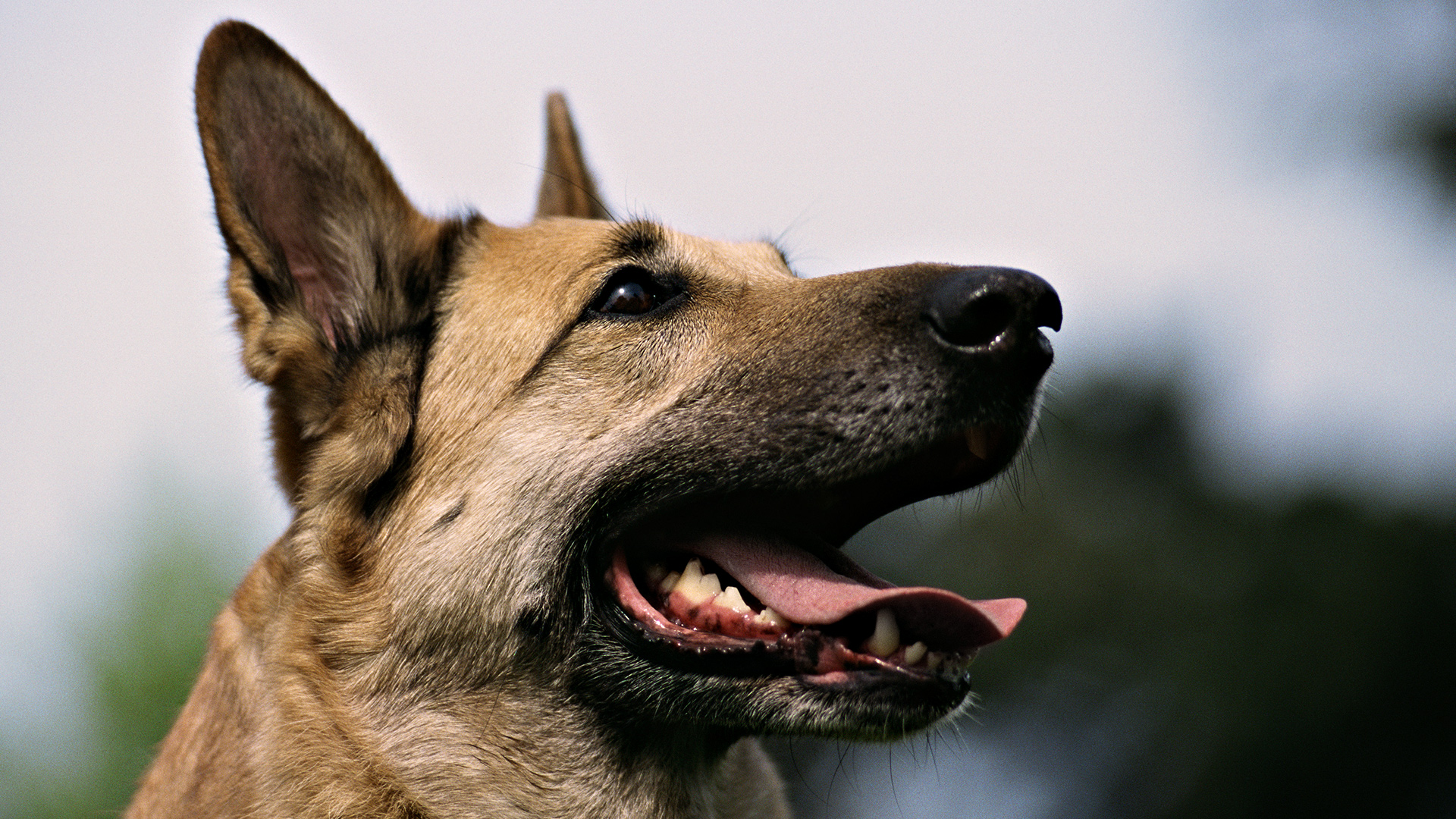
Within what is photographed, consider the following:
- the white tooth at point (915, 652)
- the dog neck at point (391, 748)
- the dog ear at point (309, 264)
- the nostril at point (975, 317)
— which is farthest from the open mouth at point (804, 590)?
the dog ear at point (309, 264)

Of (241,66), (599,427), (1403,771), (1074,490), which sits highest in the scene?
(241,66)

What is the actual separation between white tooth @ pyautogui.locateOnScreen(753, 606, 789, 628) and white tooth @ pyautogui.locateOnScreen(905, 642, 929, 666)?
13.5 inches

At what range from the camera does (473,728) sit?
10.3 feet

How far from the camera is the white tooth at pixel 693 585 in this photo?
3.18 metres

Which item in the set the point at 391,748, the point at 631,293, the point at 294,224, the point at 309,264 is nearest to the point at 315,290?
the point at 309,264

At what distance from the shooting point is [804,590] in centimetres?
307

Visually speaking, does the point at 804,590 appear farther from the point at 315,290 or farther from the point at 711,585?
the point at 315,290

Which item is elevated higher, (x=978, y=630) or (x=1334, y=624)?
(x=978, y=630)

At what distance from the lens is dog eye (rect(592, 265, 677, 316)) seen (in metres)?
3.50

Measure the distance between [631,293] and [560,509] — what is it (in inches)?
31.2

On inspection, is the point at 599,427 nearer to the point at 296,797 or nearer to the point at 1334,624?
the point at 296,797

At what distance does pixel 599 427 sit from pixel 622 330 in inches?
14.0

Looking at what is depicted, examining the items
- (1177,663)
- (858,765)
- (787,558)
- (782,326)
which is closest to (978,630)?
(787,558)

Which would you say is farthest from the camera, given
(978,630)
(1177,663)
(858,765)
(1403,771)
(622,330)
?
(1177,663)
